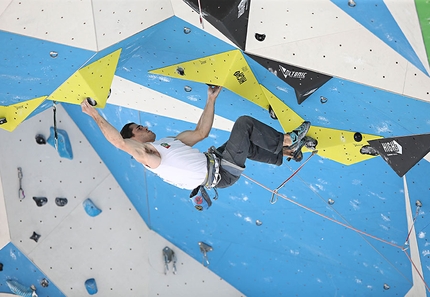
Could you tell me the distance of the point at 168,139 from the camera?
4.04m

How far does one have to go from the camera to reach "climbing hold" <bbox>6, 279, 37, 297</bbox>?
5605mm

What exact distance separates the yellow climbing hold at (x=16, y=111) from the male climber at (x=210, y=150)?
1.77 ft

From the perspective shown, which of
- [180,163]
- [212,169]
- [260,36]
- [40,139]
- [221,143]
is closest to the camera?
[260,36]

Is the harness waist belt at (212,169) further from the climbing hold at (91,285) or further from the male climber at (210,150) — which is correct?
the climbing hold at (91,285)

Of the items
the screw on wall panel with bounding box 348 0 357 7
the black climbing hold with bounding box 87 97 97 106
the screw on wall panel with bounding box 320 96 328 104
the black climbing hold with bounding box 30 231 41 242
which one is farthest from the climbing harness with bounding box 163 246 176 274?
the screw on wall panel with bounding box 348 0 357 7

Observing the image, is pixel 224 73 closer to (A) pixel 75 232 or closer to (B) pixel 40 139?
(B) pixel 40 139

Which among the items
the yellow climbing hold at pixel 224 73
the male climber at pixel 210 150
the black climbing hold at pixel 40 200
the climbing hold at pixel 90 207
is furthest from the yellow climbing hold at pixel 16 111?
the climbing hold at pixel 90 207

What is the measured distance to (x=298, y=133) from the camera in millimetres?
4055

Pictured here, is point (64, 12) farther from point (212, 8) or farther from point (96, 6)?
point (212, 8)

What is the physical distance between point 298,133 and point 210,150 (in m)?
0.50

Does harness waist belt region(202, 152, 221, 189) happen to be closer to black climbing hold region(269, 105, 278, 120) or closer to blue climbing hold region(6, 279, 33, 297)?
black climbing hold region(269, 105, 278, 120)

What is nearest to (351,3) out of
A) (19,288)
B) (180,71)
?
(180,71)

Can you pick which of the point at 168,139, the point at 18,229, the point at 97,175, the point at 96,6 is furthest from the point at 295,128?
the point at 18,229

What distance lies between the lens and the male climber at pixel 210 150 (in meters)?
3.86
